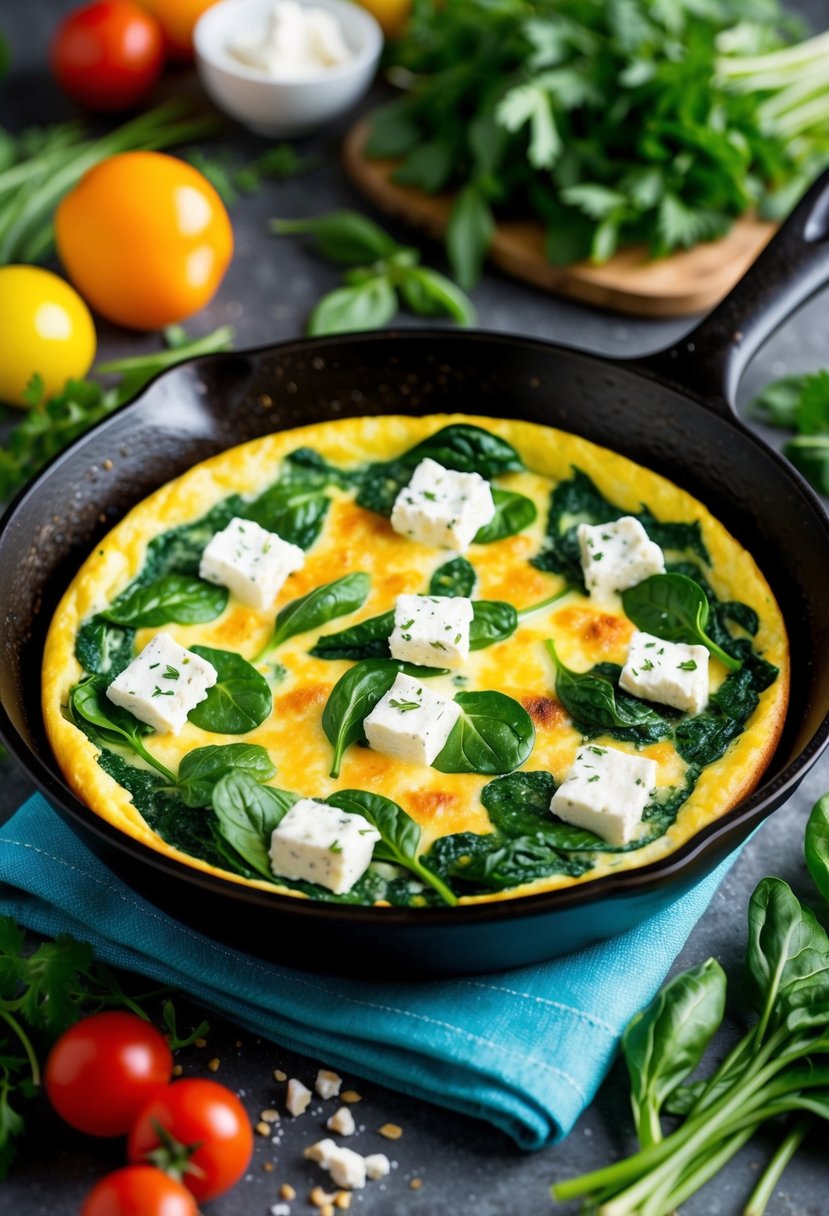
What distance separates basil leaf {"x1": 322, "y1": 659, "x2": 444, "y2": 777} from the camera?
13.3 feet

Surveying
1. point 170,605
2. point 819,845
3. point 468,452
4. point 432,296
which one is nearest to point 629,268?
point 432,296

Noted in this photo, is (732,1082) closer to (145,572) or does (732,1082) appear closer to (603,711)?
(603,711)

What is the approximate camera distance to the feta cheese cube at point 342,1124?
3543mm

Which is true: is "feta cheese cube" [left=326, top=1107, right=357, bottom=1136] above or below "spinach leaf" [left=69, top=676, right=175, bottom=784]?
below

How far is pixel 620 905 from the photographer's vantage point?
3.44 meters

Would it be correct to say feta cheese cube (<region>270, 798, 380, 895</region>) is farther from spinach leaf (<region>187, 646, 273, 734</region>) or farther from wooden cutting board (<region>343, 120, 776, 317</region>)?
wooden cutting board (<region>343, 120, 776, 317</region>)

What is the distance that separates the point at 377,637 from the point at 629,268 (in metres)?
2.89

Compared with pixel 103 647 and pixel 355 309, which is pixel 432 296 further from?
pixel 103 647

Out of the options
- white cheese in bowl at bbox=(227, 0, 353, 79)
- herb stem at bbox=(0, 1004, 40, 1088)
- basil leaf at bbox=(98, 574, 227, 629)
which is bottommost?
herb stem at bbox=(0, 1004, 40, 1088)

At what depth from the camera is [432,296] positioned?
6.29 m

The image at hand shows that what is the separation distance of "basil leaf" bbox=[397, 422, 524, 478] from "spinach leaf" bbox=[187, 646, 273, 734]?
4.00ft

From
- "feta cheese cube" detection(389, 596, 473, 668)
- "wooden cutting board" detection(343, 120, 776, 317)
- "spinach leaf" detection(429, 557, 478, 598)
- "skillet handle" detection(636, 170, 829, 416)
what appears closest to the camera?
"feta cheese cube" detection(389, 596, 473, 668)

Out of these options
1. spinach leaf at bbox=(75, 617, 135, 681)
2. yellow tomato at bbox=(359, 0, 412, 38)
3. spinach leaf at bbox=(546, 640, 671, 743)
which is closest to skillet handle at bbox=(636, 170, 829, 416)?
spinach leaf at bbox=(546, 640, 671, 743)

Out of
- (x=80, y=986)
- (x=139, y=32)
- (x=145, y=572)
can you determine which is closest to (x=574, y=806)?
(x=80, y=986)
